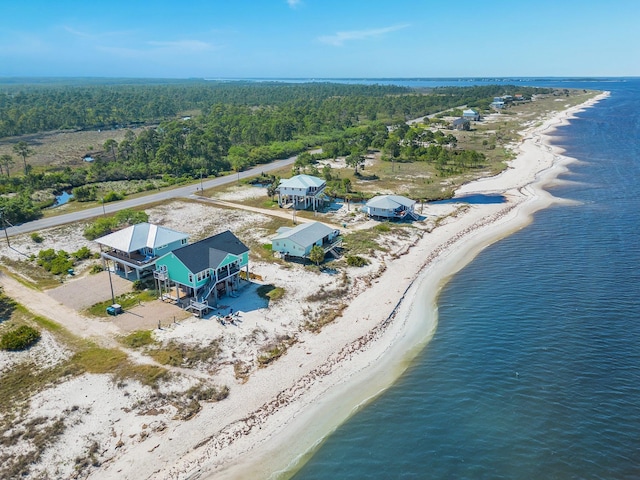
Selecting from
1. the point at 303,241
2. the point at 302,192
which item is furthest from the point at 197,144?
the point at 303,241

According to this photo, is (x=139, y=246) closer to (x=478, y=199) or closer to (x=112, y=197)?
(x=112, y=197)

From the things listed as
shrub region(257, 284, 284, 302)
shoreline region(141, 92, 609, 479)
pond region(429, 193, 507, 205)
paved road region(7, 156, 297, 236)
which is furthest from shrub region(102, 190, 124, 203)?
pond region(429, 193, 507, 205)

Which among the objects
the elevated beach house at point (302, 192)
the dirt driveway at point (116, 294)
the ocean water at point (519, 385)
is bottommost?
the ocean water at point (519, 385)

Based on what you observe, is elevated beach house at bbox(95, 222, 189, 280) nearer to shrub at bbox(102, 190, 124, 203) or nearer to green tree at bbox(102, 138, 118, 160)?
shrub at bbox(102, 190, 124, 203)

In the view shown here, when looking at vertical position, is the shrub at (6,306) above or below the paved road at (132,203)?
below

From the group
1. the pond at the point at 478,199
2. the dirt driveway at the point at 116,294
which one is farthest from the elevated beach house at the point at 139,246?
the pond at the point at 478,199

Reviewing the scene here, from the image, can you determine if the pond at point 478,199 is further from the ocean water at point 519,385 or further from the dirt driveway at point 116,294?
the dirt driveway at point 116,294
